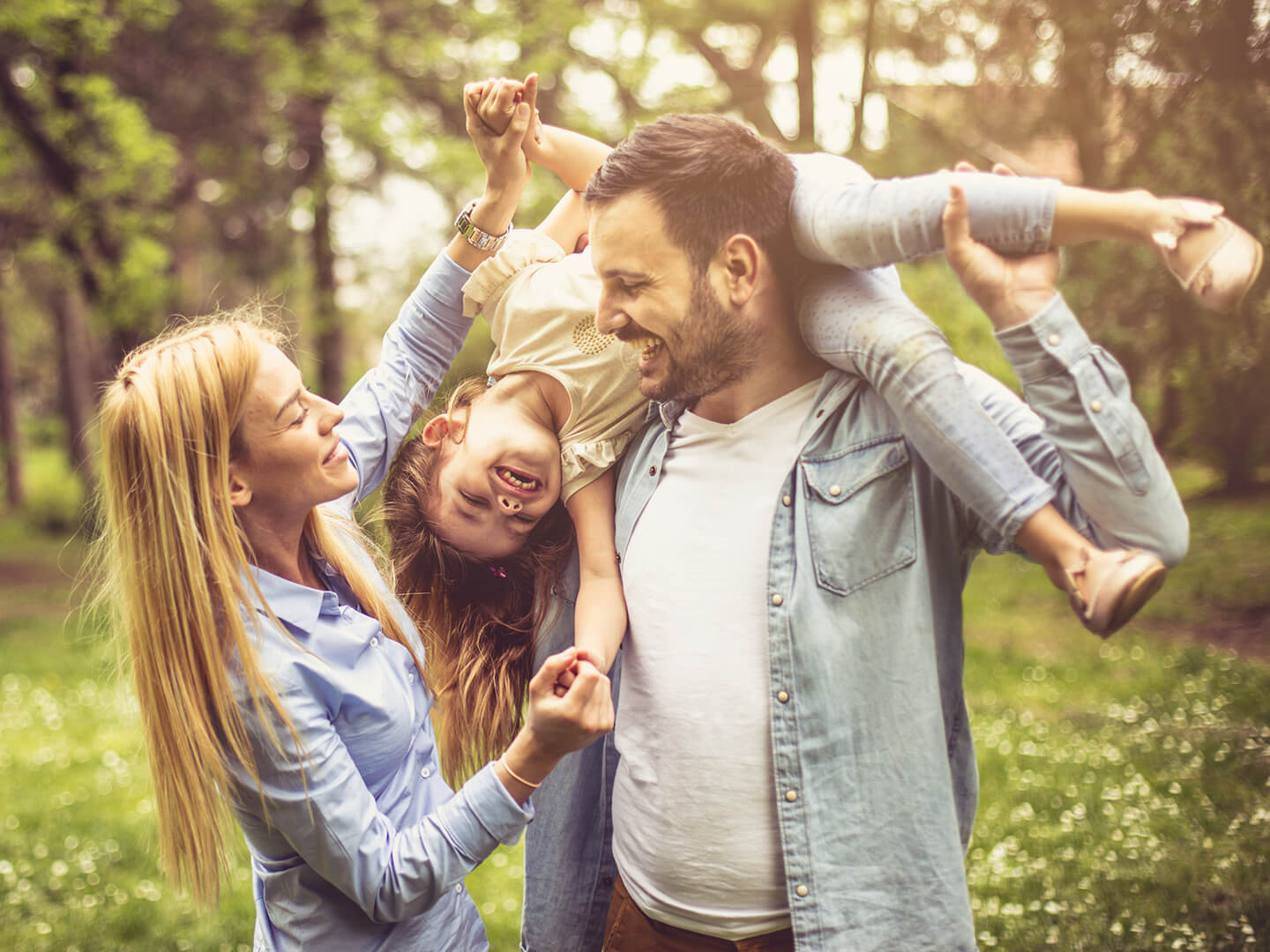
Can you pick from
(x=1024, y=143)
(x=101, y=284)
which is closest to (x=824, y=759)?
(x=1024, y=143)

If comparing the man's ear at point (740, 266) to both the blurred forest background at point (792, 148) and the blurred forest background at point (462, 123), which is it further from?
the blurred forest background at point (462, 123)

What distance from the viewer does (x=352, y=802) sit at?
193 cm

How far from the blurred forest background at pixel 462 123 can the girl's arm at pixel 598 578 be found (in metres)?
4.58

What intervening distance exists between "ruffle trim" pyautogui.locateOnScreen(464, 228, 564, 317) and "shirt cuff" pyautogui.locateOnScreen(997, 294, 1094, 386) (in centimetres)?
121

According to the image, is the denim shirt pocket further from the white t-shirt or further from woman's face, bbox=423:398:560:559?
woman's face, bbox=423:398:560:559

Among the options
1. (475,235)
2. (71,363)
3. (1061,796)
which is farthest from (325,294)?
(475,235)

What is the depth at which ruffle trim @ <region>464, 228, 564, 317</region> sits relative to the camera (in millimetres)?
2457

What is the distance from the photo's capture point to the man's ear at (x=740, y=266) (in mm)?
1917

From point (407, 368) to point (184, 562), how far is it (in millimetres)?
847

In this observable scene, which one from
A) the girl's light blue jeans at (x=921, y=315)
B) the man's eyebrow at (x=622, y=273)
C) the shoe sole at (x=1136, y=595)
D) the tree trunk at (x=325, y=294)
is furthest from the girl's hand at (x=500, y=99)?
the tree trunk at (x=325, y=294)

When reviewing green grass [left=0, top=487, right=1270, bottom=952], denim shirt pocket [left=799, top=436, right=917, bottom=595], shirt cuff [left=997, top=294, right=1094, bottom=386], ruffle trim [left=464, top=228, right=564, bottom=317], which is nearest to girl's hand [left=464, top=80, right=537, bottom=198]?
ruffle trim [left=464, top=228, right=564, bottom=317]

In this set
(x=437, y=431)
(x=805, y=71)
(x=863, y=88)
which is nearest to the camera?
(x=437, y=431)

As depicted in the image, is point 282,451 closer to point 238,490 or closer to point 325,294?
point 238,490

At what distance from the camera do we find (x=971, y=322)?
389 inches
